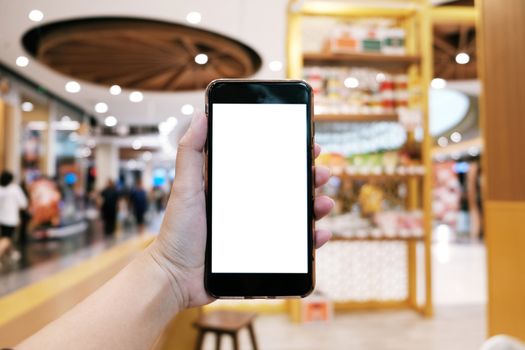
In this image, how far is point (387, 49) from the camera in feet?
14.0

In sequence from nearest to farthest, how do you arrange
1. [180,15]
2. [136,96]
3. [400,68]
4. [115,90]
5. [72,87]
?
1. [400,68]
2. [180,15]
3. [72,87]
4. [115,90]
5. [136,96]

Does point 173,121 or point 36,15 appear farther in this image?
point 173,121

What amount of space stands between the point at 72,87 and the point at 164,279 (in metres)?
10.6

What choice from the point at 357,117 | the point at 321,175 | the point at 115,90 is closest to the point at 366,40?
A: the point at 357,117

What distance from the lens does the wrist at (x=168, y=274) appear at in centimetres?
80

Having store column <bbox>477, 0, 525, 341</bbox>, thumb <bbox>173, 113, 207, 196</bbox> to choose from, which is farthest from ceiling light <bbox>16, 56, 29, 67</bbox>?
thumb <bbox>173, 113, 207, 196</bbox>

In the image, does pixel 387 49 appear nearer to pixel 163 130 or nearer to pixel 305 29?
pixel 305 29

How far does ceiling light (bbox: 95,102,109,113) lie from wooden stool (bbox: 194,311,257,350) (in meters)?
10.8

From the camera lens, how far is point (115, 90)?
34.1 ft

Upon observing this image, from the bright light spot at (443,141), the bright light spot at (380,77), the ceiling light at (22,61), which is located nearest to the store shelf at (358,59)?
the bright light spot at (380,77)

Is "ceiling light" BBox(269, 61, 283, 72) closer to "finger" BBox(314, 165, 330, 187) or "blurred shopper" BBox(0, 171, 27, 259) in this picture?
"blurred shopper" BBox(0, 171, 27, 259)

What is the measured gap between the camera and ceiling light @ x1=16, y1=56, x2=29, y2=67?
25.8 ft

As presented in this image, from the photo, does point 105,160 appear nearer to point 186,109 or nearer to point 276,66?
point 186,109

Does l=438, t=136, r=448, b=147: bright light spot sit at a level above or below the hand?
above
